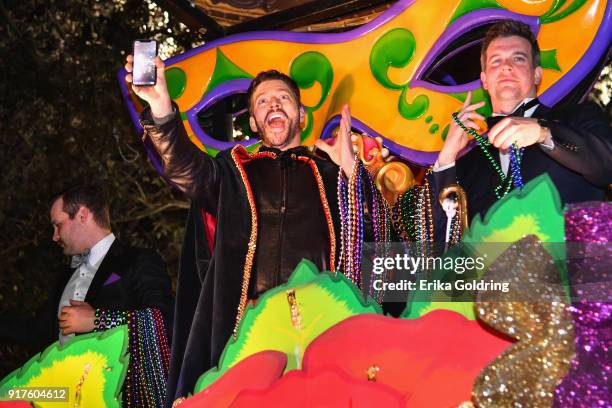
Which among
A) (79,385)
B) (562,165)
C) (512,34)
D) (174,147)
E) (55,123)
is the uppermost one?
(55,123)

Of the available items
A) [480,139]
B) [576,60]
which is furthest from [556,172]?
[576,60]

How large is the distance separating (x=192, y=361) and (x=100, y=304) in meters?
0.90

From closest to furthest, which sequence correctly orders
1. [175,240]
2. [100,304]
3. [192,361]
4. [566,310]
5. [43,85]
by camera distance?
[566,310] → [192,361] → [100,304] → [43,85] → [175,240]

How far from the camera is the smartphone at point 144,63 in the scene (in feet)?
7.82

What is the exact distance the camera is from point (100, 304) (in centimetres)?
325

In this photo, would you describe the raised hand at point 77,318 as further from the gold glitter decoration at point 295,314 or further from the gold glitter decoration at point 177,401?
the gold glitter decoration at point 295,314

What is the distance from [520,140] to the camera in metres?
2.13

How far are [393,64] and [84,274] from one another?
1.52 metres

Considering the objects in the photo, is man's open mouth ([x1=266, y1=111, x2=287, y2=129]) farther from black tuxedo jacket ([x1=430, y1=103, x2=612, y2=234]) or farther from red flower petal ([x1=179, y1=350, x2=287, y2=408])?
red flower petal ([x1=179, y1=350, x2=287, y2=408])

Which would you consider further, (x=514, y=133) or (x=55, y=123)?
(x=55, y=123)

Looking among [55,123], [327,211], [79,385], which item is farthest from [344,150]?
[55,123]

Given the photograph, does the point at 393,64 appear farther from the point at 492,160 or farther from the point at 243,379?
the point at 243,379

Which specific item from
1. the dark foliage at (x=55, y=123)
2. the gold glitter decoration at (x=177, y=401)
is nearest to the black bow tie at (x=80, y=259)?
the gold glitter decoration at (x=177, y=401)

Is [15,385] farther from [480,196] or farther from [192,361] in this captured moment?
[480,196]
